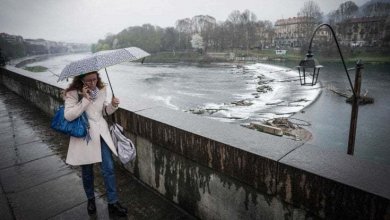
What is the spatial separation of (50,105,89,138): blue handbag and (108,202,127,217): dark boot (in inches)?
32.0

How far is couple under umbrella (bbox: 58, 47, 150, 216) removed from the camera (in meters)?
2.54

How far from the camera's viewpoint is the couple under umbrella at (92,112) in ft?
8.33

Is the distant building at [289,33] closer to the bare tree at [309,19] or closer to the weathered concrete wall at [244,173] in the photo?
the bare tree at [309,19]

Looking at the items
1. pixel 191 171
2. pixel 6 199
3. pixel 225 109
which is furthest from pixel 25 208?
pixel 225 109

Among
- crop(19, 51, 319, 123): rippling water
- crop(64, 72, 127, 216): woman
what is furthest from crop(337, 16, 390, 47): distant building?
crop(64, 72, 127, 216): woman

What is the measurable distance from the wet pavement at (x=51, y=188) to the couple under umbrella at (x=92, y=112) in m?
0.26

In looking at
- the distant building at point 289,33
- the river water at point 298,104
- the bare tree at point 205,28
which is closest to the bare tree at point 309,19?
the distant building at point 289,33

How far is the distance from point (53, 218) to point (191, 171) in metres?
1.57

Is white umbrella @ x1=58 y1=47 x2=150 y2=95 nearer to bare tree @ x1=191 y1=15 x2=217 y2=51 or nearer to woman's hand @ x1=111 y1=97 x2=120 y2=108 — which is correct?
woman's hand @ x1=111 y1=97 x2=120 y2=108

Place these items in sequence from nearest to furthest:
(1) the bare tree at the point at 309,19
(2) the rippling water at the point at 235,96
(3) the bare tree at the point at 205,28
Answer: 1. (2) the rippling water at the point at 235,96
2. (1) the bare tree at the point at 309,19
3. (3) the bare tree at the point at 205,28

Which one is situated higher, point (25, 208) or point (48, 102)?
point (48, 102)

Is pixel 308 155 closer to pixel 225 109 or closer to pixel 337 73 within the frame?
pixel 225 109

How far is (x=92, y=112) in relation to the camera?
2.69m

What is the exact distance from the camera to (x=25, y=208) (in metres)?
2.90
